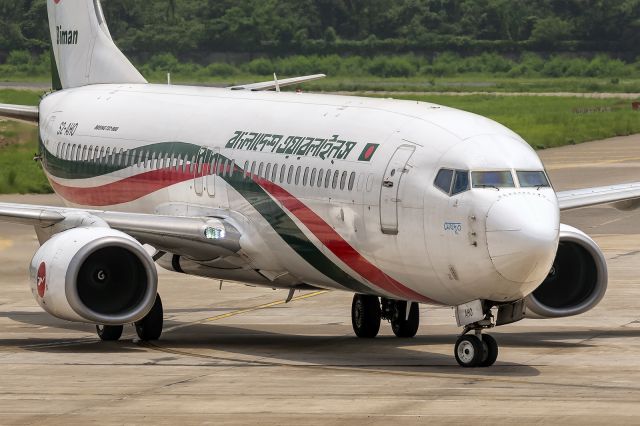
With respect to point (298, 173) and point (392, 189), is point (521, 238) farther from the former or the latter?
point (298, 173)

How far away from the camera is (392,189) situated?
1005 inches

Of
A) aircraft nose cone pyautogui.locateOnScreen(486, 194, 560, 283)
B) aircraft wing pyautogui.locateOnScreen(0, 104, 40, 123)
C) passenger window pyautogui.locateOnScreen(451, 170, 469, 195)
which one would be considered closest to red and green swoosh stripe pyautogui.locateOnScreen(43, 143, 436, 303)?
passenger window pyautogui.locateOnScreen(451, 170, 469, 195)

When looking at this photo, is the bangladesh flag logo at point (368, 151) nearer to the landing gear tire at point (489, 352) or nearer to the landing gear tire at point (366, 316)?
the landing gear tire at point (489, 352)

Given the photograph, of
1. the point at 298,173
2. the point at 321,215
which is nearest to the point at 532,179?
the point at 321,215

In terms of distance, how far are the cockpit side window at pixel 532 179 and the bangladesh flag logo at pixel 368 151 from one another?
281 centimetres

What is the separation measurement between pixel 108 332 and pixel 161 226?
2545 mm

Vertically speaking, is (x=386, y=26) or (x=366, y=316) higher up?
(x=386, y=26)

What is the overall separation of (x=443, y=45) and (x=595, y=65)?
59.5ft

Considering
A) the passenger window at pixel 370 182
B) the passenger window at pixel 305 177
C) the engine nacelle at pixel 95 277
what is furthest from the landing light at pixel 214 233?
the passenger window at pixel 370 182

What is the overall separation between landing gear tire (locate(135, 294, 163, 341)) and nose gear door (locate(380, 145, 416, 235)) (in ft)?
19.2

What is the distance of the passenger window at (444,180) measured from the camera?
2466cm

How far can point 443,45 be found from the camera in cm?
16625

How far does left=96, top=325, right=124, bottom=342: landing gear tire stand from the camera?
30.0 meters

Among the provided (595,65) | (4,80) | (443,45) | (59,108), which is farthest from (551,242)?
(443,45)
